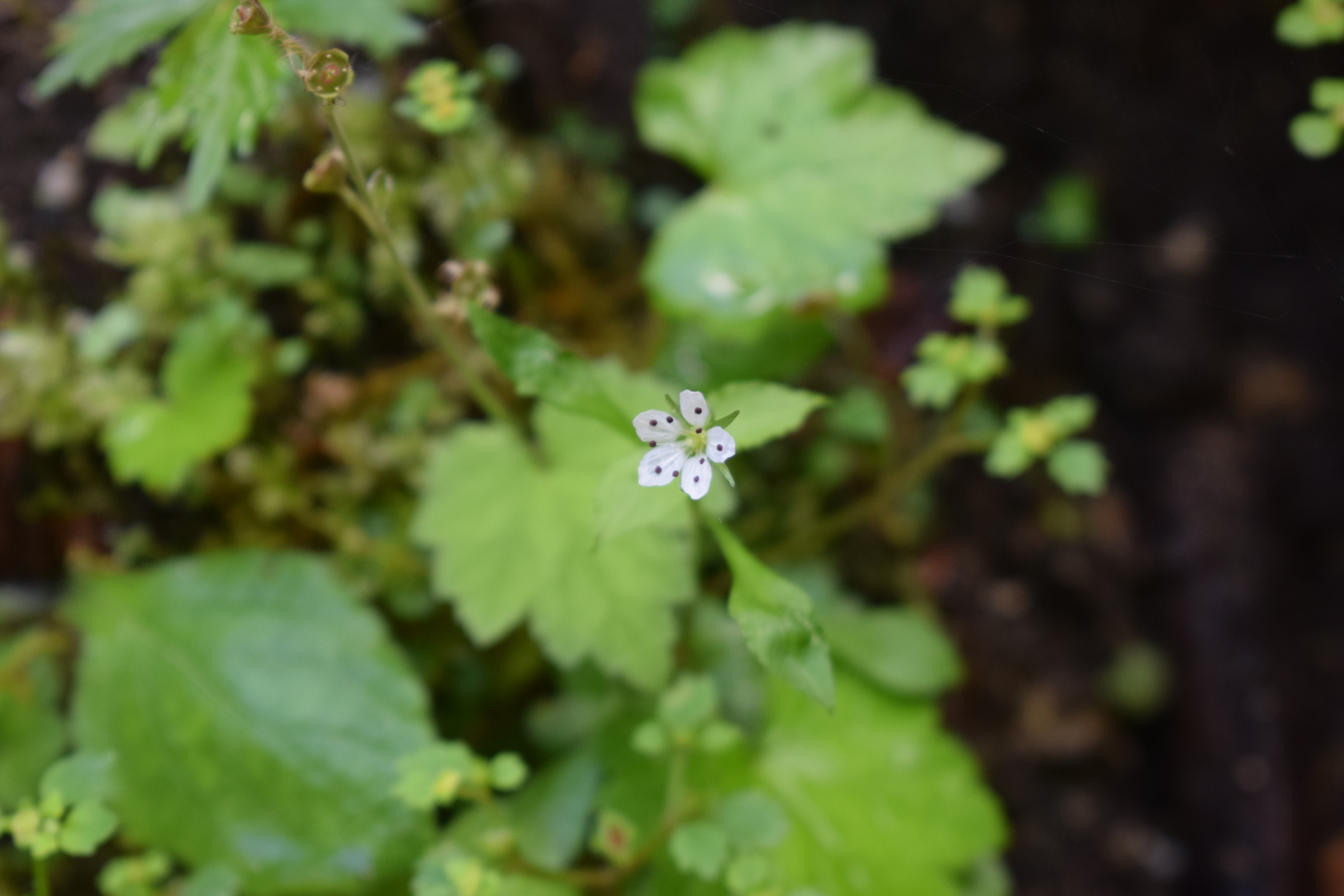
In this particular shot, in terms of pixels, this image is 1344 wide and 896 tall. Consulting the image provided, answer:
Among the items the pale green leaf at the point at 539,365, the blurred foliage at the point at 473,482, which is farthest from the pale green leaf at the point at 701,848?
the pale green leaf at the point at 539,365

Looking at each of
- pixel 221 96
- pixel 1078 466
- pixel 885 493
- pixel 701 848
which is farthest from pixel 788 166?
pixel 701 848

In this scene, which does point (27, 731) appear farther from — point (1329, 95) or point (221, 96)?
point (1329, 95)

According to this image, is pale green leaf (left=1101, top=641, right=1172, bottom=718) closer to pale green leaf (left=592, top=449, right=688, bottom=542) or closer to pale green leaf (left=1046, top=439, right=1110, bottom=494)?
pale green leaf (left=1046, top=439, right=1110, bottom=494)

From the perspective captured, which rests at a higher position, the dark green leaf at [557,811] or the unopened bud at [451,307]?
the unopened bud at [451,307]

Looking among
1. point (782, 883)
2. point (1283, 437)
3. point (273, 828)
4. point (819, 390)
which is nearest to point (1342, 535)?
point (1283, 437)

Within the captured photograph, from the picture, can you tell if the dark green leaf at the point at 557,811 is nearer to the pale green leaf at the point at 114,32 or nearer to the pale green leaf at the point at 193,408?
the pale green leaf at the point at 193,408

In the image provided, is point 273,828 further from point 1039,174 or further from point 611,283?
point 1039,174
